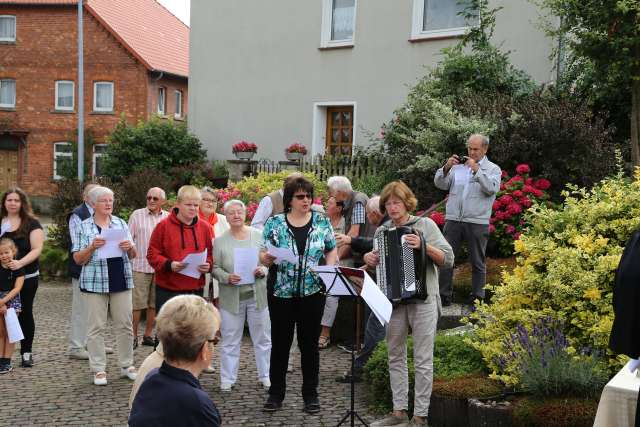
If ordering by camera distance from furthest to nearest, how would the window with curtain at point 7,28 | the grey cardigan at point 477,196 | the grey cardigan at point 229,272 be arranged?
the window with curtain at point 7,28 < the grey cardigan at point 477,196 < the grey cardigan at point 229,272

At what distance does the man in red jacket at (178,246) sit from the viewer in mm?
7691

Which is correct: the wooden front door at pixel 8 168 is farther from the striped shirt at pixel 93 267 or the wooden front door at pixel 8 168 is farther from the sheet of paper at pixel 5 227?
the striped shirt at pixel 93 267

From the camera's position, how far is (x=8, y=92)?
35.6m

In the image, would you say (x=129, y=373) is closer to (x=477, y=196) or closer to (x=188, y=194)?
(x=188, y=194)

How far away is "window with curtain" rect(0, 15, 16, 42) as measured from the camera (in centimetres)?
3519

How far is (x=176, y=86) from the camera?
36.8 m

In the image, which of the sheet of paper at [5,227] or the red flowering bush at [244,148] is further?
the red flowering bush at [244,148]

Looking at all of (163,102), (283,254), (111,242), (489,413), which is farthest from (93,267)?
(163,102)

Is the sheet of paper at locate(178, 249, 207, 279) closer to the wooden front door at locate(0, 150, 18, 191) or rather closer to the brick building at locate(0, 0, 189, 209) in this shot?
the brick building at locate(0, 0, 189, 209)

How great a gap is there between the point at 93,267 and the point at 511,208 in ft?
18.8

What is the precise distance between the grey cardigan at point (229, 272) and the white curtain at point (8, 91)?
30991mm

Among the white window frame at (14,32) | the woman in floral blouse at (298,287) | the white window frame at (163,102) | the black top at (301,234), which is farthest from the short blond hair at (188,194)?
the white window frame at (14,32)

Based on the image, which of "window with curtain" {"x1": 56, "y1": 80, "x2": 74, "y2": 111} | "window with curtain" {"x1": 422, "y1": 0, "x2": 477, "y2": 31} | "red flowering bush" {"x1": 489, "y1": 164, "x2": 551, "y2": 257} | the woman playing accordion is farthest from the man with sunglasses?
"window with curtain" {"x1": 56, "y1": 80, "x2": 74, "y2": 111}

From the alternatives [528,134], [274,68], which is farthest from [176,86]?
[528,134]
